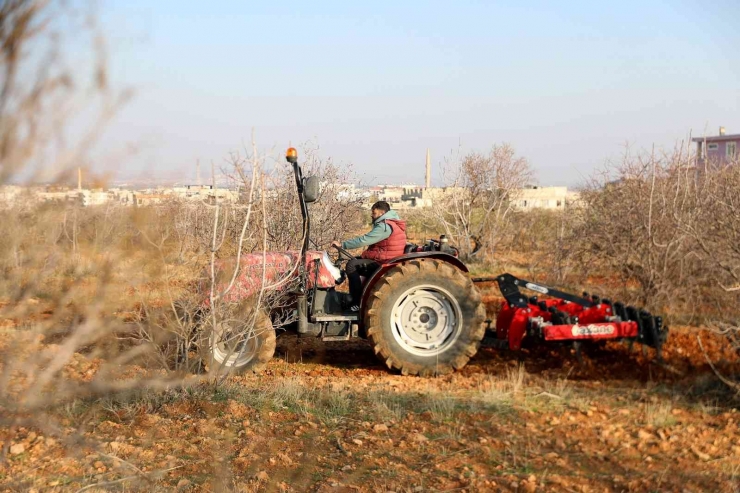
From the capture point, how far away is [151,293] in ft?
8.39

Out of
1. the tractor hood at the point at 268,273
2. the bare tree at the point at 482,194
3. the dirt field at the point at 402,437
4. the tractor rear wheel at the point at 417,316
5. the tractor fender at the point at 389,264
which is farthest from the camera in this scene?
the bare tree at the point at 482,194

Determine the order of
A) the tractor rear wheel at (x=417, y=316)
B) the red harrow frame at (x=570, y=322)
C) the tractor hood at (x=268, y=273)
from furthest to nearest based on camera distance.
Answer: the tractor rear wheel at (x=417, y=316) < the red harrow frame at (x=570, y=322) < the tractor hood at (x=268, y=273)

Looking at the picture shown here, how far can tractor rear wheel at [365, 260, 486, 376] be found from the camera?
24.4ft

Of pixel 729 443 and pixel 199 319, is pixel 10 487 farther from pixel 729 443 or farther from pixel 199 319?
pixel 729 443

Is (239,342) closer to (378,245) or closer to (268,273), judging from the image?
(268,273)

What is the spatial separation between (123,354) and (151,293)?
14.3 inches

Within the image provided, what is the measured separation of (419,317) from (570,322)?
1488mm

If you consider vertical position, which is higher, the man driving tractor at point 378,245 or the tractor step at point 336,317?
the man driving tractor at point 378,245

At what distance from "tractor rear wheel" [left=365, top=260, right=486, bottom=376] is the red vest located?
0.60ft

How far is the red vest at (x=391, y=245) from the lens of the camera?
7609 mm

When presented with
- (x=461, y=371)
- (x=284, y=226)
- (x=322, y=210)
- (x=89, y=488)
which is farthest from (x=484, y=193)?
(x=89, y=488)

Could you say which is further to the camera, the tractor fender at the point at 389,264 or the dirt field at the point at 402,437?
the tractor fender at the point at 389,264

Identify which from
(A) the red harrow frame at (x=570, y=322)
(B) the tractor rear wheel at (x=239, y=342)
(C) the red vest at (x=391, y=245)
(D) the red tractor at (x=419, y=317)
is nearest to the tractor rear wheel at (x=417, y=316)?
(D) the red tractor at (x=419, y=317)

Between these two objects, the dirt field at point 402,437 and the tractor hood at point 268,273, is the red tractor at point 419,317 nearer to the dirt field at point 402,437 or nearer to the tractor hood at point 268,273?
the tractor hood at point 268,273
